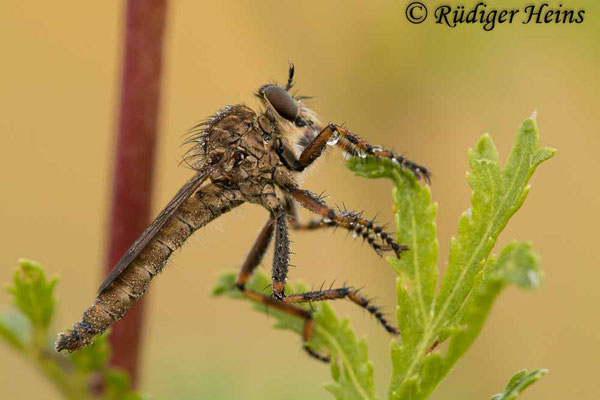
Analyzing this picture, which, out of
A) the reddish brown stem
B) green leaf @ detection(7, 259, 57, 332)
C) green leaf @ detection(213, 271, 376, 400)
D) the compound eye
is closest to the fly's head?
the compound eye

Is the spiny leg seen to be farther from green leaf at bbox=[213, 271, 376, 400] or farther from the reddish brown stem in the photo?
the reddish brown stem

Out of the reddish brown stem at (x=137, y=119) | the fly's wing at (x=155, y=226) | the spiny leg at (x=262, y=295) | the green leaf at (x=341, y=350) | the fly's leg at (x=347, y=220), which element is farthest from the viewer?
the fly's leg at (x=347, y=220)

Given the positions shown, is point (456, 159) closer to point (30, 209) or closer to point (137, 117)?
point (137, 117)

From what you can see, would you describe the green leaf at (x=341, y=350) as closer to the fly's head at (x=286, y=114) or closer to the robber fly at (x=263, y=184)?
the robber fly at (x=263, y=184)

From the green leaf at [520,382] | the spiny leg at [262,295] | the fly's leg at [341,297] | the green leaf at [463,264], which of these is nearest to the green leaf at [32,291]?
the spiny leg at [262,295]

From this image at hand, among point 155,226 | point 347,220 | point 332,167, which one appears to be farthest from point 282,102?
point 332,167
